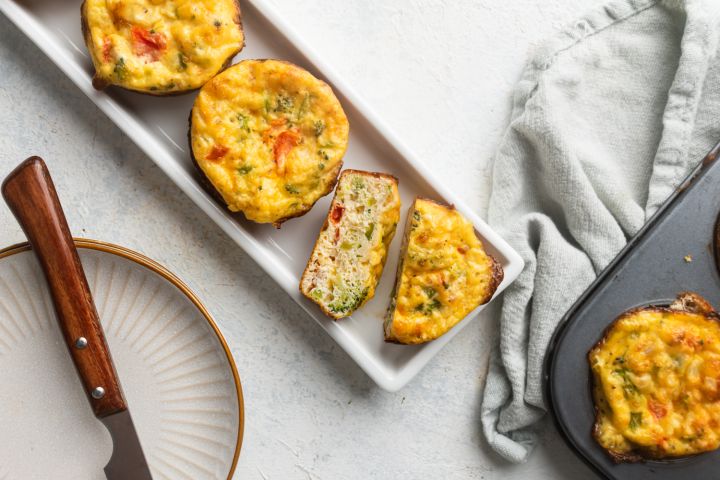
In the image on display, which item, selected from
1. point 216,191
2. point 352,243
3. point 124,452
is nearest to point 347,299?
point 352,243

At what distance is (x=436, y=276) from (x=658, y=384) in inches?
41.6

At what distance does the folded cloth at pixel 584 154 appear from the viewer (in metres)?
3.22

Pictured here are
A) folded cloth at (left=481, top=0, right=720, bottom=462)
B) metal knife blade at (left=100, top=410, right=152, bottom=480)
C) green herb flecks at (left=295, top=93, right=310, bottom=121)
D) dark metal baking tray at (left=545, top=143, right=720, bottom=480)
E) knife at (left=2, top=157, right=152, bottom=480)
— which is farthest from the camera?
folded cloth at (left=481, top=0, right=720, bottom=462)

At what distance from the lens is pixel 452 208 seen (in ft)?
10.00

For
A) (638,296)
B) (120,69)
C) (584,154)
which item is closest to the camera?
(120,69)

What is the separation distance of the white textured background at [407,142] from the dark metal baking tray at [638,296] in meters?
0.35

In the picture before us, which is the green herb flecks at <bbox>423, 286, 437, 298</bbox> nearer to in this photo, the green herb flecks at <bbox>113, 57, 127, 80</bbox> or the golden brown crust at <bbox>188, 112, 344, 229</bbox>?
the golden brown crust at <bbox>188, 112, 344, 229</bbox>

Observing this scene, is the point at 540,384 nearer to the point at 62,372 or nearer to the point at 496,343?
the point at 496,343

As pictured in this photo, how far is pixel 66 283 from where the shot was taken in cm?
262

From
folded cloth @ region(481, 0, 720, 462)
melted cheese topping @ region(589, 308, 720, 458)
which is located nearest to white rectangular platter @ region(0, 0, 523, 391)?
folded cloth @ region(481, 0, 720, 462)

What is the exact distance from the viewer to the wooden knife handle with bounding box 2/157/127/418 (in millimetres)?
2582

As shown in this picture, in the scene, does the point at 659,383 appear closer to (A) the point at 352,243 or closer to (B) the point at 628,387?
(B) the point at 628,387

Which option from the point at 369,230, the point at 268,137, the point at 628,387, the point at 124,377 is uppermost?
the point at 268,137

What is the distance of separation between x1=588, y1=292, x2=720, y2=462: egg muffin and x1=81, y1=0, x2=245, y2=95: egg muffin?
205 cm
